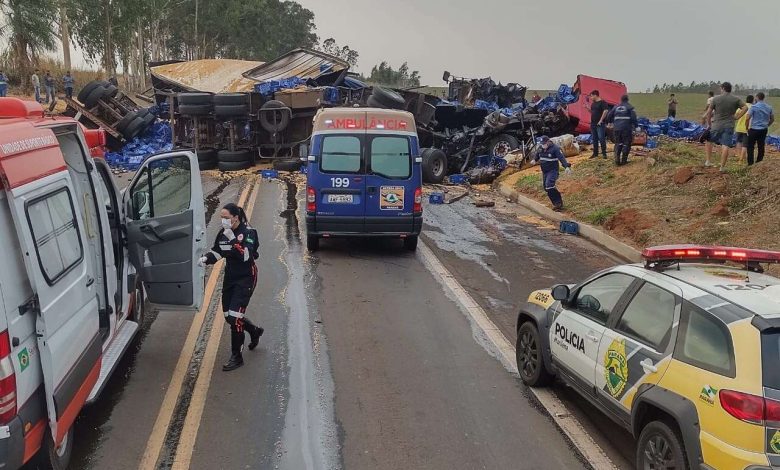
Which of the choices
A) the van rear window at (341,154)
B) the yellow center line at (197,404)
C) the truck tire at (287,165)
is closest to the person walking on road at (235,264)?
the yellow center line at (197,404)

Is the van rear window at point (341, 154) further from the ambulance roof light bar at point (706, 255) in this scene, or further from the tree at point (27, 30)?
the tree at point (27, 30)

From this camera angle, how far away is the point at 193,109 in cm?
1995

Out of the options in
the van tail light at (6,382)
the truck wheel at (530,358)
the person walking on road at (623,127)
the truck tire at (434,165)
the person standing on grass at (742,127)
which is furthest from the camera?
the truck tire at (434,165)

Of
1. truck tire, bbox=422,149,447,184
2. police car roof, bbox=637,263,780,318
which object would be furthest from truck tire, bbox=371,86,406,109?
police car roof, bbox=637,263,780,318

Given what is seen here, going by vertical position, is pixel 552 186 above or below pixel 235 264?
below

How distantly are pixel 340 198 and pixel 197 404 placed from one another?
5409 mm

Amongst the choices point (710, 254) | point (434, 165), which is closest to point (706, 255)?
point (710, 254)

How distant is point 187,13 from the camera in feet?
207

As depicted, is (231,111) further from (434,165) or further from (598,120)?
(598,120)

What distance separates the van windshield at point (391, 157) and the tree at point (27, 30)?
3261 cm

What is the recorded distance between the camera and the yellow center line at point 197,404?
449 cm

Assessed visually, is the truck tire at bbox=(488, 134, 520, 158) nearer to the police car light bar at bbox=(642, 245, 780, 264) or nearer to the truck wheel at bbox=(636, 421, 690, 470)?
the police car light bar at bbox=(642, 245, 780, 264)

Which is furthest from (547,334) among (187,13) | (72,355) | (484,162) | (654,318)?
(187,13)

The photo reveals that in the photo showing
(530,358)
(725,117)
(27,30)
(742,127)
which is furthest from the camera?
(27,30)
